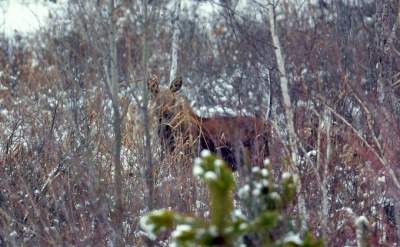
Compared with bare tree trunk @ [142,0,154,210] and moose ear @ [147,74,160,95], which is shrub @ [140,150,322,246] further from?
moose ear @ [147,74,160,95]

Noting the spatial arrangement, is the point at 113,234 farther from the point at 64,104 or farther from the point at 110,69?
the point at 64,104

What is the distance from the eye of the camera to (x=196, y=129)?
340 inches

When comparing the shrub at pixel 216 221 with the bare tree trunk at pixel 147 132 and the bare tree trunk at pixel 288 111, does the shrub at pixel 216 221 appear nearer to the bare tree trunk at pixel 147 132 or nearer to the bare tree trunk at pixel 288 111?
the bare tree trunk at pixel 288 111

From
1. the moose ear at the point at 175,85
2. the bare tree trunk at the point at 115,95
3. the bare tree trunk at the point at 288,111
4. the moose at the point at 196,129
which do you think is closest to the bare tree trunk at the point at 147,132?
the bare tree trunk at the point at 115,95

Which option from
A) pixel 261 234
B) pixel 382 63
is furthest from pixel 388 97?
pixel 261 234

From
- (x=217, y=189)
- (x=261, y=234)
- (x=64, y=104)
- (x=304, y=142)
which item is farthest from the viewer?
(x=64, y=104)

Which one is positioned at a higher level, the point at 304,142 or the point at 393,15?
the point at 393,15

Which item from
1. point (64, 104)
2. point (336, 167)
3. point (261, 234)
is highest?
point (64, 104)

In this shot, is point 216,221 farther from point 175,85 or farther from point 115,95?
point 175,85

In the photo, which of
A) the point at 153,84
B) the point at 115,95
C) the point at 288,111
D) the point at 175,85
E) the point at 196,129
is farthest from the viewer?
the point at 175,85

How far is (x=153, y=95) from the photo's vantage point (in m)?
7.00

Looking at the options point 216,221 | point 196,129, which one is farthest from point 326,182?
point 216,221

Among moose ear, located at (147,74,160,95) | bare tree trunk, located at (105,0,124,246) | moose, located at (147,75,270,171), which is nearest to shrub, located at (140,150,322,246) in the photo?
bare tree trunk, located at (105,0,124,246)

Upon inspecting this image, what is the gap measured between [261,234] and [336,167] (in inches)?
161
